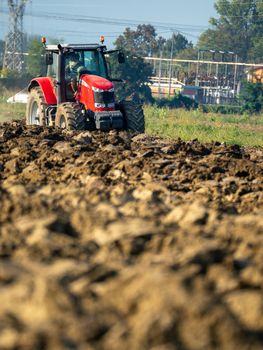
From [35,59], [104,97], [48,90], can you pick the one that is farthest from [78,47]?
[35,59]

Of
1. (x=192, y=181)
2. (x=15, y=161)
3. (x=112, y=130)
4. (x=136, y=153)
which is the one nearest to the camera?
(x=192, y=181)

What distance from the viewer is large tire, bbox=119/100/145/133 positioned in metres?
18.1

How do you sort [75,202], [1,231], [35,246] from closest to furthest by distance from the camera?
[35,246] → [1,231] → [75,202]

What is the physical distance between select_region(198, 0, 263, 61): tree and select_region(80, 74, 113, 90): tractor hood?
3932 inches

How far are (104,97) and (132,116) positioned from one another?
2.74 feet

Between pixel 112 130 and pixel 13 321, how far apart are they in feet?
44.3

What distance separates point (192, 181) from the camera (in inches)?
443

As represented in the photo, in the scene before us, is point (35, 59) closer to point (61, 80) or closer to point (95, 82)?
point (61, 80)

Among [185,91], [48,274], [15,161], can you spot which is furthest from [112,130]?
[185,91]

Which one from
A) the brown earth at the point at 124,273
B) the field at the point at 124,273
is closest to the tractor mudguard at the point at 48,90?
the field at the point at 124,273

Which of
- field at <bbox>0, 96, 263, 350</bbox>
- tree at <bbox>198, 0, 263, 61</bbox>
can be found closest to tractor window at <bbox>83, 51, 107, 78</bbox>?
field at <bbox>0, 96, 263, 350</bbox>

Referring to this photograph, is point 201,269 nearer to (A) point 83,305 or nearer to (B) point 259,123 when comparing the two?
(A) point 83,305

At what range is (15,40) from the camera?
74.2 m

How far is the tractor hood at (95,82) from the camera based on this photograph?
17500 millimetres
